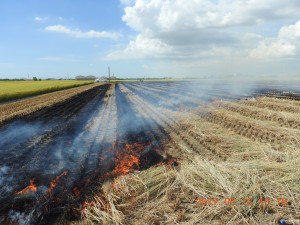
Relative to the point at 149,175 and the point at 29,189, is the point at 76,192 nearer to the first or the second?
the point at 29,189

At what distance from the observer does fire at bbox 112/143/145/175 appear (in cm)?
516

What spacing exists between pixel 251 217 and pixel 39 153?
264 inches

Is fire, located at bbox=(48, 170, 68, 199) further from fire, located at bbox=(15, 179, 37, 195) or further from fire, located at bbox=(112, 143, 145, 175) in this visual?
fire, located at bbox=(112, 143, 145, 175)

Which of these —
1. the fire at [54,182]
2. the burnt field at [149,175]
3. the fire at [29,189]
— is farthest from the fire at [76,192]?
the fire at [29,189]

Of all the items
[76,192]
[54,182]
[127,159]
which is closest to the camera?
[76,192]

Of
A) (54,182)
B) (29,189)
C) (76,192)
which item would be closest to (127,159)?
(76,192)

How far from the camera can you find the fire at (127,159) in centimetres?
516

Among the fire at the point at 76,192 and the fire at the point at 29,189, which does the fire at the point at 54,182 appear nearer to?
the fire at the point at 29,189

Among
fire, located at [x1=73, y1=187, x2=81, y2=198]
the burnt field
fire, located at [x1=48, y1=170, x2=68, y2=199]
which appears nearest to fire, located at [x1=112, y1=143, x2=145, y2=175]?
the burnt field

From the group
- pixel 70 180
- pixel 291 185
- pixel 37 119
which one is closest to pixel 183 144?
pixel 291 185

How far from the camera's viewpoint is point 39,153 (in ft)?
21.1

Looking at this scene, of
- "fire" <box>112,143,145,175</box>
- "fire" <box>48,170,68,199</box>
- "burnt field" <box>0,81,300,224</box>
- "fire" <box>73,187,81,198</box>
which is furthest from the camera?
"fire" <box>112,143,145,175</box>

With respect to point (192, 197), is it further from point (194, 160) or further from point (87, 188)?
point (87, 188)

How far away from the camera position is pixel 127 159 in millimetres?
5859
